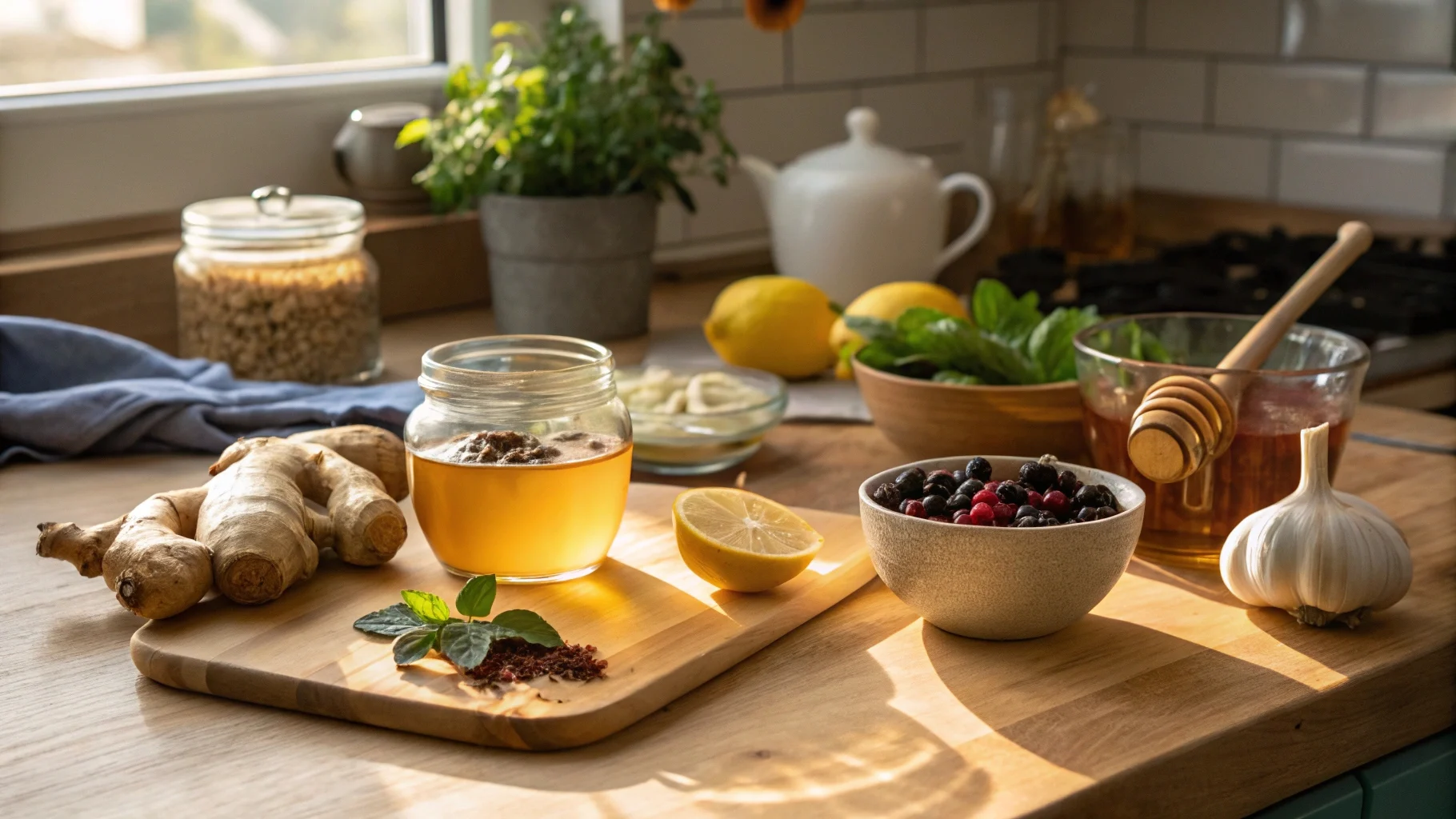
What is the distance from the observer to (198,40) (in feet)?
5.52

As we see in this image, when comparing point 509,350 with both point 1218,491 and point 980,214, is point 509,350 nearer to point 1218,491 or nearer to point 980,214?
point 1218,491

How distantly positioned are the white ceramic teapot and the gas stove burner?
13 centimetres

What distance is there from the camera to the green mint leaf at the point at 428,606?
863 mm

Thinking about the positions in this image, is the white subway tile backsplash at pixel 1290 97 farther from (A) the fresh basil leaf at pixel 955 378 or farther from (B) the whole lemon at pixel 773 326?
(A) the fresh basil leaf at pixel 955 378

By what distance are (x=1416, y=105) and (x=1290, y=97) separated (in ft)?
0.60

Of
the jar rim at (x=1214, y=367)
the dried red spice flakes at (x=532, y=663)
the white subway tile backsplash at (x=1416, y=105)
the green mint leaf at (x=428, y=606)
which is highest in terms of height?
the white subway tile backsplash at (x=1416, y=105)

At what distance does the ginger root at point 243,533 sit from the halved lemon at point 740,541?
0.20m

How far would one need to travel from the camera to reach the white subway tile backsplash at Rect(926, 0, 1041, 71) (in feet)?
7.48

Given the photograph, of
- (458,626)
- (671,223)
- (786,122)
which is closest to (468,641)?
(458,626)

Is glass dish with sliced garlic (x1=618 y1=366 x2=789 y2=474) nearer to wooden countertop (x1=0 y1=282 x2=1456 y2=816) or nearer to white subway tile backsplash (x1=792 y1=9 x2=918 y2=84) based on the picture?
wooden countertop (x1=0 y1=282 x2=1456 y2=816)

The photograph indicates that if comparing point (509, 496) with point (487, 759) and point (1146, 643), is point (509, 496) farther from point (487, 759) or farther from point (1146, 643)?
point (1146, 643)

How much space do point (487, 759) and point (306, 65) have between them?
4.13 feet

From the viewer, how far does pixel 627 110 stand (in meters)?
1.60

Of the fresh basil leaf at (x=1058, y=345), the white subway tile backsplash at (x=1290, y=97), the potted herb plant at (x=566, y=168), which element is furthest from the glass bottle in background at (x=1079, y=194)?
the fresh basil leaf at (x=1058, y=345)
